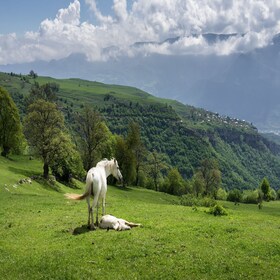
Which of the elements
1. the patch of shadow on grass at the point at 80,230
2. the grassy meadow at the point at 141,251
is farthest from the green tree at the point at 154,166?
the patch of shadow on grass at the point at 80,230

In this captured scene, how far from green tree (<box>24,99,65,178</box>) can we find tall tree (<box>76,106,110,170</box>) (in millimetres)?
14320

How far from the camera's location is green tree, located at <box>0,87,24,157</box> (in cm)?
7106

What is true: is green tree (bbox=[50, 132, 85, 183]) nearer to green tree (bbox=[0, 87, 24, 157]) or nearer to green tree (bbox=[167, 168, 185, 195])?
green tree (bbox=[0, 87, 24, 157])

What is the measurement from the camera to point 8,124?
7200 centimetres

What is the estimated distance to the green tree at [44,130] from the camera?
59.3m

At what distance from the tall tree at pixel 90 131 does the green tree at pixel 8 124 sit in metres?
12.0

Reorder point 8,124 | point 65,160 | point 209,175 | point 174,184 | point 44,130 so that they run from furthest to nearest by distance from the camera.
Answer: point 174,184, point 209,175, point 8,124, point 65,160, point 44,130

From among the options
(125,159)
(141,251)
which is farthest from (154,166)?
(141,251)

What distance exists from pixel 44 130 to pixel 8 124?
1554cm

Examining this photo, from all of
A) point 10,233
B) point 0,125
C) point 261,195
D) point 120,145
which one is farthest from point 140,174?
point 10,233

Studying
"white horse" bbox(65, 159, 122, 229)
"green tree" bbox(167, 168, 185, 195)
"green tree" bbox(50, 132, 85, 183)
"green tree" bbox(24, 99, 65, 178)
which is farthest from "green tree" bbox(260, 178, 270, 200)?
"white horse" bbox(65, 159, 122, 229)

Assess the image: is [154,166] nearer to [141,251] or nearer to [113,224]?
[113,224]

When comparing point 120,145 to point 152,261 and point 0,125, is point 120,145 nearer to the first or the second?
point 0,125

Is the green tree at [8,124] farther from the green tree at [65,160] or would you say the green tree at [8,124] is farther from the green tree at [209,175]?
the green tree at [209,175]
